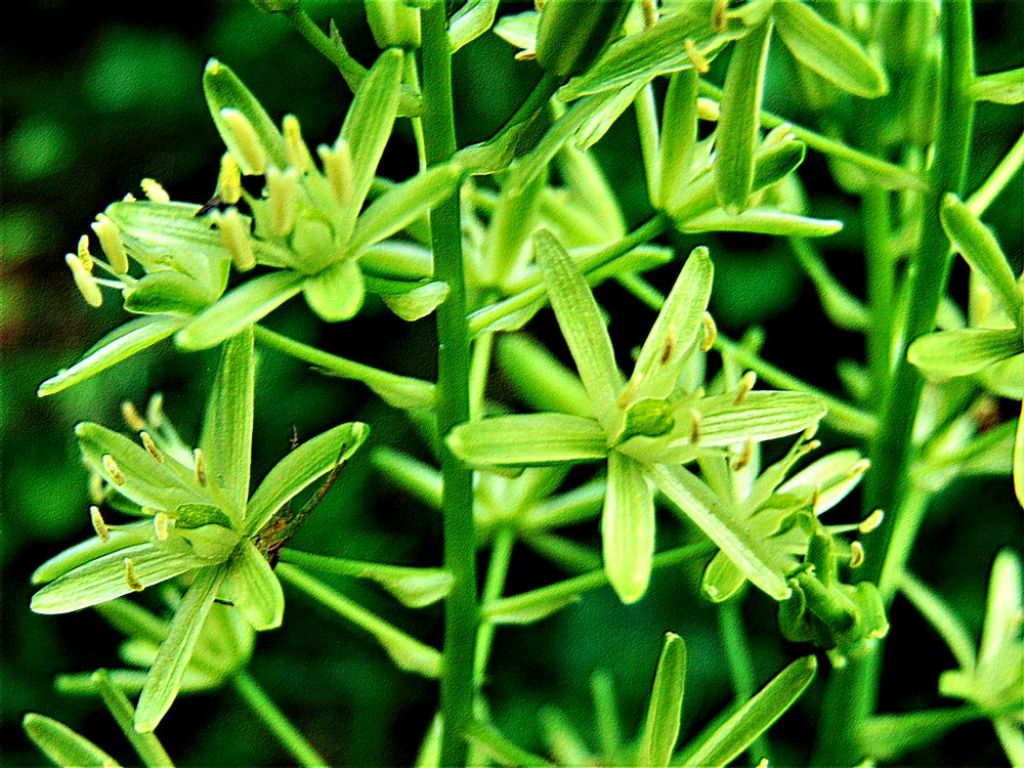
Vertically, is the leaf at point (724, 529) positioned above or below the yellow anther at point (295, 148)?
below

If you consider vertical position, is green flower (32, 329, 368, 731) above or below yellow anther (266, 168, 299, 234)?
below

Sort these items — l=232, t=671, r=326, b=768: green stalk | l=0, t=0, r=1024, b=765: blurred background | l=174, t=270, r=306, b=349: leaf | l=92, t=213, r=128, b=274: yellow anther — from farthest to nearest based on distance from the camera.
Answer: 1. l=0, t=0, r=1024, b=765: blurred background
2. l=232, t=671, r=326, b=768: green stalk
3. l=92, t=213, r=128, b=274: yellow anther
4. l=174, t=270, r=306, b=349: leaf

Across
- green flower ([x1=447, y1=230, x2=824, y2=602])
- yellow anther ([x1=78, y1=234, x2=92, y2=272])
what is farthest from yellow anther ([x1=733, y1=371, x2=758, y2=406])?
yellow anther ([x1=78, y1=234, x2=92, y2=272])

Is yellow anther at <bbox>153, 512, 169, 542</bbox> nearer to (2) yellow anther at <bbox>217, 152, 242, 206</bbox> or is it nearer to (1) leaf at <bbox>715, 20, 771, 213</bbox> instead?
(2) yellow anther at <bbox>217, 152, 242, 206</bbox>

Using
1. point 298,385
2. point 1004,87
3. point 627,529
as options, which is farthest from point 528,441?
point 298,385

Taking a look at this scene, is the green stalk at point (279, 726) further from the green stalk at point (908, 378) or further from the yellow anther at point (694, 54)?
the yellow anther at point (694, 54)

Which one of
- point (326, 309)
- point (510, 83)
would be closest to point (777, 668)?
point (510, 83)

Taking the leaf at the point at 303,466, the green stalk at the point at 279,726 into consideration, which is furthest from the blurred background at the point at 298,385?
the leaf at the point at 303,466
